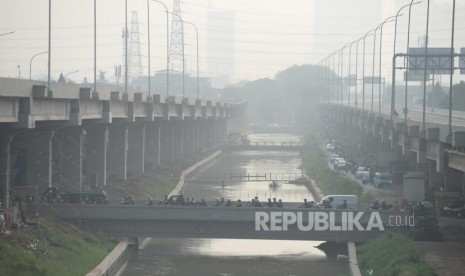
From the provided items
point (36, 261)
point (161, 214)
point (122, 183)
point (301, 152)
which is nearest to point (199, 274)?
point (161, 214)

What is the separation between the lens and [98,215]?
134 feet

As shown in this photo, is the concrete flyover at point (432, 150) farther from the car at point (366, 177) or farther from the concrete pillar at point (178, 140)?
the concrete pillar at point (178, 140)

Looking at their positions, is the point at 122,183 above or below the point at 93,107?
below

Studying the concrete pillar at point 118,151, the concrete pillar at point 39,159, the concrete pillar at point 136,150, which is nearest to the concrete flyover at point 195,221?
the concrete pillar at point 39,159

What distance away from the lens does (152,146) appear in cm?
7931

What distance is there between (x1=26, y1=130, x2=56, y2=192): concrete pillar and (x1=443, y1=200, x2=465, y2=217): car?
17208 millimetres

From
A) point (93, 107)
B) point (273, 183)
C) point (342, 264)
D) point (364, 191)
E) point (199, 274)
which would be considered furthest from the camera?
point (273, 183)

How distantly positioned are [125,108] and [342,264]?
2495 centimetres

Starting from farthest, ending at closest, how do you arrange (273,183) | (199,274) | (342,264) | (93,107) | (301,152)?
(301,152)
(273,183)
(93,107)
(342,264)
(199,274)

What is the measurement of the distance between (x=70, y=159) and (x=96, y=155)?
4.95 metres

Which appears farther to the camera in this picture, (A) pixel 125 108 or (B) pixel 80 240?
(A) pixel 125 108

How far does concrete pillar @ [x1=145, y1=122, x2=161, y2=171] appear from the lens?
78.7 metres

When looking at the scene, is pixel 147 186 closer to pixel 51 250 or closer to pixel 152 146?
pixel 152 146

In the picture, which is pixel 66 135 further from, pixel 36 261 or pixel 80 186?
pixel 36 261
